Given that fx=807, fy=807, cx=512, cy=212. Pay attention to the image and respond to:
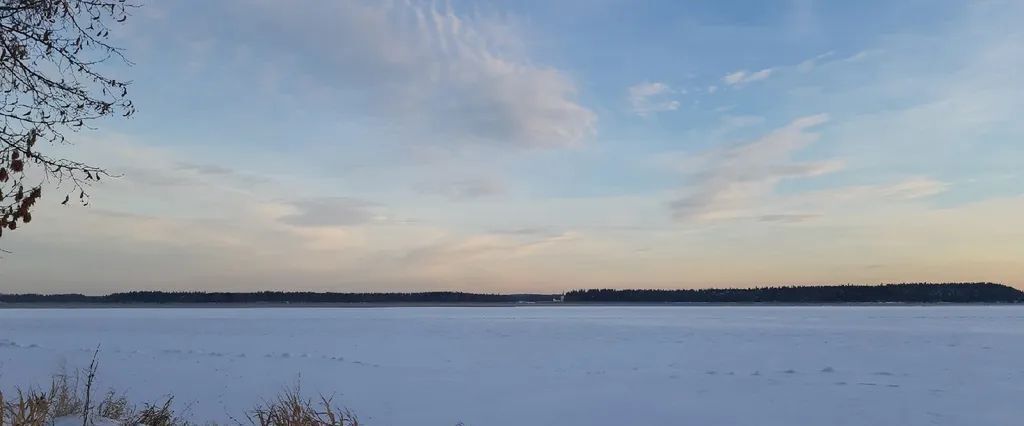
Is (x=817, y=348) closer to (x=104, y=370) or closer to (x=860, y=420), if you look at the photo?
(x=860, y=420)

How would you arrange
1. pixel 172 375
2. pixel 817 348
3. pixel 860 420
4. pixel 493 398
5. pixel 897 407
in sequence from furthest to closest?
pixel 817 348
pixel 172 375
pixel 493 398
pixel 897 407
pixel 860 420

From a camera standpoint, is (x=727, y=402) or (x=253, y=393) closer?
(x=727, y=402)

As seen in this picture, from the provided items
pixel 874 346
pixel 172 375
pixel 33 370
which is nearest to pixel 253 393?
pixel 172 375

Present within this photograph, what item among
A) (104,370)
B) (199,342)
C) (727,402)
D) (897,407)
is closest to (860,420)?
(897,407)

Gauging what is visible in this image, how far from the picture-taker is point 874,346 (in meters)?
24.5

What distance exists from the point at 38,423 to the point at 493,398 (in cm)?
907

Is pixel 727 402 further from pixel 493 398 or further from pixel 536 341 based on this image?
pixel 536 341

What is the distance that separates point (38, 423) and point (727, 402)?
34.3 feet

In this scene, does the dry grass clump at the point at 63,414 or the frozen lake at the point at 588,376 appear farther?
the frozen lake at the point at 588,376

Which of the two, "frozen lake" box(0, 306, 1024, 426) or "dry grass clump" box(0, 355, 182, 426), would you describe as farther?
"frozen lake" box(0, 306, 1024, 426)

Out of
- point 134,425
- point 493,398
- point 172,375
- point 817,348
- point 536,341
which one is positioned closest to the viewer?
point 134,425

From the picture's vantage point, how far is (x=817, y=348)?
23.7 metres

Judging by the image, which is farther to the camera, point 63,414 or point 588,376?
point 588,376

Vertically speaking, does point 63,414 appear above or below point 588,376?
above
